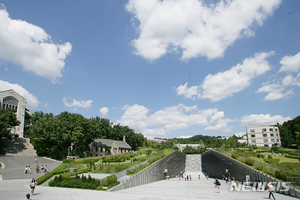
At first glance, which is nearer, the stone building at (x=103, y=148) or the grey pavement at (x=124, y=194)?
the grey pavement at (x=124, y=194)

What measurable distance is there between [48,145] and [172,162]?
3320 centimetres

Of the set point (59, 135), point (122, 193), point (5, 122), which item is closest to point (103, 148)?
point (59, 135)

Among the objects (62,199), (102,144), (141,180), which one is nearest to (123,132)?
(102,144)

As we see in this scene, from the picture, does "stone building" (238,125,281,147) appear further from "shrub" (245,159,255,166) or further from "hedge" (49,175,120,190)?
"hedge" (49,175,120,190)

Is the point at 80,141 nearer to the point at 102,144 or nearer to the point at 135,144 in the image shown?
the point at 102,144

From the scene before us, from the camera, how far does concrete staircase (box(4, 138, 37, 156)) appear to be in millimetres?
49344

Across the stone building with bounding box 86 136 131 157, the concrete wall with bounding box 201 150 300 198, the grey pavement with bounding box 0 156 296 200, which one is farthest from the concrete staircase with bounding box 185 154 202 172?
the grey pavement with bounding box 0 156 296 200

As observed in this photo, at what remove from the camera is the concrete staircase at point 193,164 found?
64312 millimetres

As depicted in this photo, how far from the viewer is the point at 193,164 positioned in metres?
64.8

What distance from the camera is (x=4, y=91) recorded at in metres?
63.2

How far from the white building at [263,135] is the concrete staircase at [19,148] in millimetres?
85019

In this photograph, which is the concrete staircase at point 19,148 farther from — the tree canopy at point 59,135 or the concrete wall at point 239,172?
the concrete wall at point 239,172

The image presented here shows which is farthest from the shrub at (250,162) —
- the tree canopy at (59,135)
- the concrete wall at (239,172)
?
the tree canopy at (59,135)

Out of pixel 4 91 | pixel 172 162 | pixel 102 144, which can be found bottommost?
pixel 172 162
